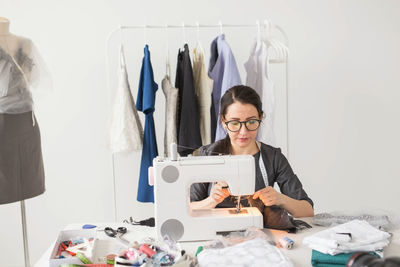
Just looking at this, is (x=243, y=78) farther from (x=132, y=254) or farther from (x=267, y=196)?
(x=132, y=254)

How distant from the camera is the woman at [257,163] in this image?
1.93 m

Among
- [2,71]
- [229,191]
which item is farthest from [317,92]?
[2,71]

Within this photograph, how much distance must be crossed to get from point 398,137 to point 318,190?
77 cm

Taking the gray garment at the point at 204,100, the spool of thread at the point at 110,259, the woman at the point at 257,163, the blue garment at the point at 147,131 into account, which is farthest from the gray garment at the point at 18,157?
the spool of thread at the point at 110,259

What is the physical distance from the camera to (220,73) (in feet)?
10.0

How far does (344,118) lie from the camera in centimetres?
371

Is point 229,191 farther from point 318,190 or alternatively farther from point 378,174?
point 378,174

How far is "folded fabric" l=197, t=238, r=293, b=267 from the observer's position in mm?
1401

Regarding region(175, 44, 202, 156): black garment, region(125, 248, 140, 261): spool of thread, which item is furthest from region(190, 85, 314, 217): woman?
region(175, 44, 202, 156): black garment

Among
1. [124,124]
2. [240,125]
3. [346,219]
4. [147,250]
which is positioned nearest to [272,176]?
[240,125]

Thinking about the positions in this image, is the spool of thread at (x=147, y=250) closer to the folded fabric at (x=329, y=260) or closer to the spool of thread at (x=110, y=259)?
the spool of thread at (x=110, y=259)

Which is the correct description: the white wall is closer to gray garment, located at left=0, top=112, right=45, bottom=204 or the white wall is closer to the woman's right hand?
gray garment, located at left=0, top=112, right=45, bottom=204

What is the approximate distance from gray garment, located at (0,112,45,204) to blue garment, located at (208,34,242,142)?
1121 millimetres

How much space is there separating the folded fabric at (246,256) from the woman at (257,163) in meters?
0.38
